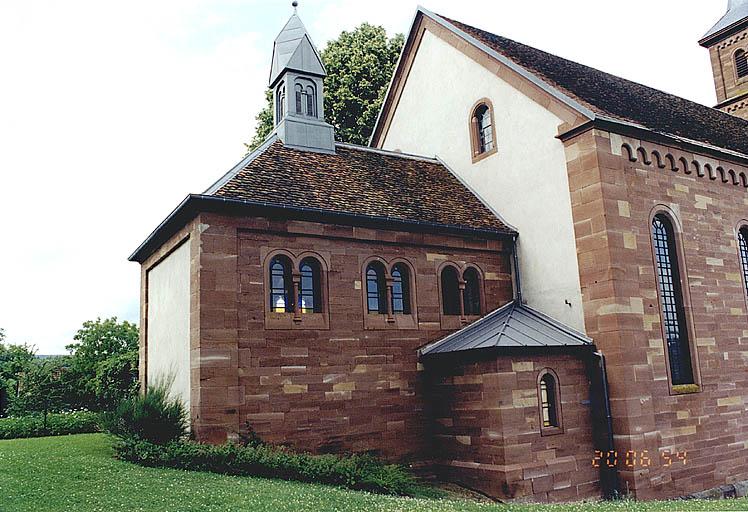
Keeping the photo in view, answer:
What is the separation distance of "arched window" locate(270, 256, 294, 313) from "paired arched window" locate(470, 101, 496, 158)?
772 cm

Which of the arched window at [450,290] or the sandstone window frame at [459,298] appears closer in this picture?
the sandstone window frame at [459,298]

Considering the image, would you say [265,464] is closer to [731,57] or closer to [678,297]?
[678,297]

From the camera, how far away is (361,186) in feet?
58.6

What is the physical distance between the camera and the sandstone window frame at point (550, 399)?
14898 millimetres

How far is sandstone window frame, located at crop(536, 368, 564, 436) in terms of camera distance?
14898 mm

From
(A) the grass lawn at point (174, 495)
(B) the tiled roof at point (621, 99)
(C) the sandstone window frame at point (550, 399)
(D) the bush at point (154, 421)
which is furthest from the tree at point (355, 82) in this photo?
(A) the grass lawn at point (174, 495)

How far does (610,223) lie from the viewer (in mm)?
15953

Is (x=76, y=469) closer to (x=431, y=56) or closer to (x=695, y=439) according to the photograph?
(x=695, y=439)

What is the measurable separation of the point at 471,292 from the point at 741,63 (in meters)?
22.8

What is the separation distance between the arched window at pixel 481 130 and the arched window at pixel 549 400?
7.52 meters

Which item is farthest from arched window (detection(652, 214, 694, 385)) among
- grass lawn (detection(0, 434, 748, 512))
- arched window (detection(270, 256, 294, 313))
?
arched window (detection(270, 256, 294, 313))

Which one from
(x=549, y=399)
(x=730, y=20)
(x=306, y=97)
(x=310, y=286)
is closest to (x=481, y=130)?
(x=306, y=97)

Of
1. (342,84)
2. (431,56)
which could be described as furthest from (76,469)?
(342,84)

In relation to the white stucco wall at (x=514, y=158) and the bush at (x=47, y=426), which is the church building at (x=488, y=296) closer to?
the white stucco wall at (x=514, y=158)
